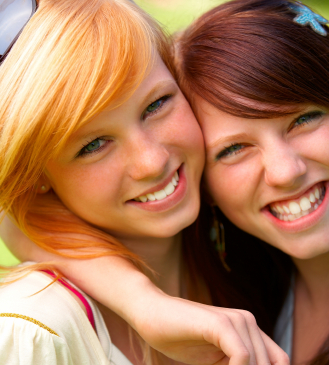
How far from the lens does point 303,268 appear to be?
2.04 meters

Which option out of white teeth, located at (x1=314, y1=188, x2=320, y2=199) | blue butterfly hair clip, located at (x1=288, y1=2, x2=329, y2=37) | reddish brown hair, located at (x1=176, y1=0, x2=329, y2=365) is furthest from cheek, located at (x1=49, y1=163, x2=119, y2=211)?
blue butterfly hair clip, located at (x1=288, y1=2, x2=329, y2=37)

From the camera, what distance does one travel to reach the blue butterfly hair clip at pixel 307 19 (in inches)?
67.4

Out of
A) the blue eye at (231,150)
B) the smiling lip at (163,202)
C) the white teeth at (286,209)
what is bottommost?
the white teeth at (286,209)

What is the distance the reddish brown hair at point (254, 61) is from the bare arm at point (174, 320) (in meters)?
0.61

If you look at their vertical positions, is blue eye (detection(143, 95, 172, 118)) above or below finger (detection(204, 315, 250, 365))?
above

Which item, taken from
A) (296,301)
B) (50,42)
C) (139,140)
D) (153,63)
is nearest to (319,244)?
(296,301)

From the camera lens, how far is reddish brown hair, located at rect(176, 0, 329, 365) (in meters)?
1.59

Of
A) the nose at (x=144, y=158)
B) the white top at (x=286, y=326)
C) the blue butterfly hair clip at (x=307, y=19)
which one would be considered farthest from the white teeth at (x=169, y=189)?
the white top at (x=286, y=326)

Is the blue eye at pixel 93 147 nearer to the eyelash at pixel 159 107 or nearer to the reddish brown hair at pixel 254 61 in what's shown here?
the eyelash at pixel 159 107

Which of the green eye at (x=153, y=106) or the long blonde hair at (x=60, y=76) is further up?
the long blonde hair at (x=60, y=76)

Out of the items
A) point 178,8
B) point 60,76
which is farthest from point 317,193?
point 178,8

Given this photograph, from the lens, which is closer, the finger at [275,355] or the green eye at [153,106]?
the finger at [275,355]

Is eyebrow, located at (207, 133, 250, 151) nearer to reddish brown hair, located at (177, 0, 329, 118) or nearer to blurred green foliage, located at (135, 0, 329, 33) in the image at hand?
reddish brown hair, located at (177, 0, 329, 118)

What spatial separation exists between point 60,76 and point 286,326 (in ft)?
4.97
